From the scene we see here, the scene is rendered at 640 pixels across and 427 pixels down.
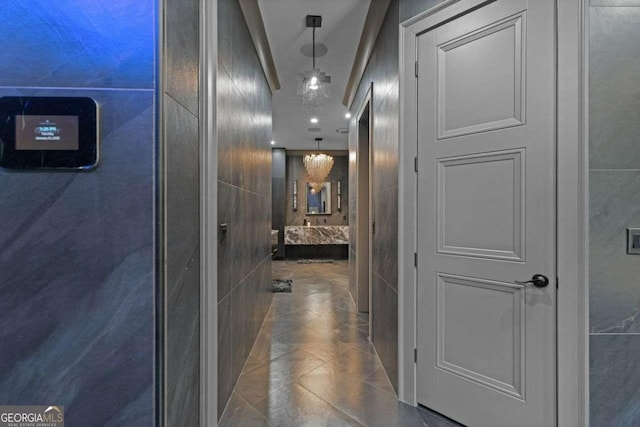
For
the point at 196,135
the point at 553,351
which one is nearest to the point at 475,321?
the point at 553,351

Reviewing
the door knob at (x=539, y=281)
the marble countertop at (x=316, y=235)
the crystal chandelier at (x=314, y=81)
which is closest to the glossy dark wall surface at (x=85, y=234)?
the door knob at (x=539, y=281)

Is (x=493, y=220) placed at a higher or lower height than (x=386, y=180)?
lower

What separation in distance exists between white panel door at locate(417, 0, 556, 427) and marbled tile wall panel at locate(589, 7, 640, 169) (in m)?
0.16

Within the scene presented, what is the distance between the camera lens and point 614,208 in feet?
4.54

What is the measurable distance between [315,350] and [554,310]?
76.1 inches

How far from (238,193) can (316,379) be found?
1.54 metres

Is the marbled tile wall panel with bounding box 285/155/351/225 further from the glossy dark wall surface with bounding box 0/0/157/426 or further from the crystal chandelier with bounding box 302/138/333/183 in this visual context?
the glossy dark wall surface with bounding box 0/0/157/426

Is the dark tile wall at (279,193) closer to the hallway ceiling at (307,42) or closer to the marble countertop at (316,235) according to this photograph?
the marble countertop at (316,235)

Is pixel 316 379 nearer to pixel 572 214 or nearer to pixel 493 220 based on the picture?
pixel 493 220

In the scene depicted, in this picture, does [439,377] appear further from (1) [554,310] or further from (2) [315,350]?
(2) [315,350]

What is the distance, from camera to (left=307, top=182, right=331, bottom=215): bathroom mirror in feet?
27.9

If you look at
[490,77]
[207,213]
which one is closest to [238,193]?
[207,213]

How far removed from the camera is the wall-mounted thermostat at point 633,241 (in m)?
1.38

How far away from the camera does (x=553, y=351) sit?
1.47 m
